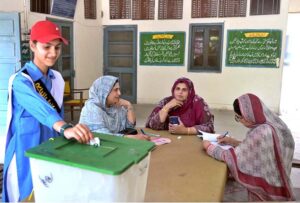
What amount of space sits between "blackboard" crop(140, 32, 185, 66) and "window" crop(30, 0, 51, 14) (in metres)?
2.31

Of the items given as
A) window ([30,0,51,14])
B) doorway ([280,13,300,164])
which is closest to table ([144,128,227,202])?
doorway ([280,13,300,164])

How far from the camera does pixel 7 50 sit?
413cm

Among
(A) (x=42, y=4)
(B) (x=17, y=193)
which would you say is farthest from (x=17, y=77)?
(A) (x=42, y=4)

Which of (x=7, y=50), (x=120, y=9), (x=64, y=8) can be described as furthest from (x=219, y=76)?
(x=7, y=50)

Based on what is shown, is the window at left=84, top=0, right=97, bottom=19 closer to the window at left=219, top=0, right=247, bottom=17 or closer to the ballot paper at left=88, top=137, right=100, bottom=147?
the window at left=219, top=0, right=247, bottom=17

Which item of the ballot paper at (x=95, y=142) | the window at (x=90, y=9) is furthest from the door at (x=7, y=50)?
the ballot paper at (x=95, y=142)

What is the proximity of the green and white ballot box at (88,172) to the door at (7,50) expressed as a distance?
12.0 feet

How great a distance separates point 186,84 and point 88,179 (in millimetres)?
1768

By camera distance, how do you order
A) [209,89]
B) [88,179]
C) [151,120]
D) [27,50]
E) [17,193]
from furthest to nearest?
[209,89] → [27,50] → [151,120] → [17,193] → [88,179]

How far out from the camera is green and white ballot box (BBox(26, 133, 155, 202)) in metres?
0.75

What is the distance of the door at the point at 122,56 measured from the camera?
6.97 metres

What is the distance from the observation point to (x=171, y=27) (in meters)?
6.54

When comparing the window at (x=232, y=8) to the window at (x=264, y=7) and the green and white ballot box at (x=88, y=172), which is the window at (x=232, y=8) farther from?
the green and white ballot box at (x=88, y=172)

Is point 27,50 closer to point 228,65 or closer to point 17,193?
point 17,193
